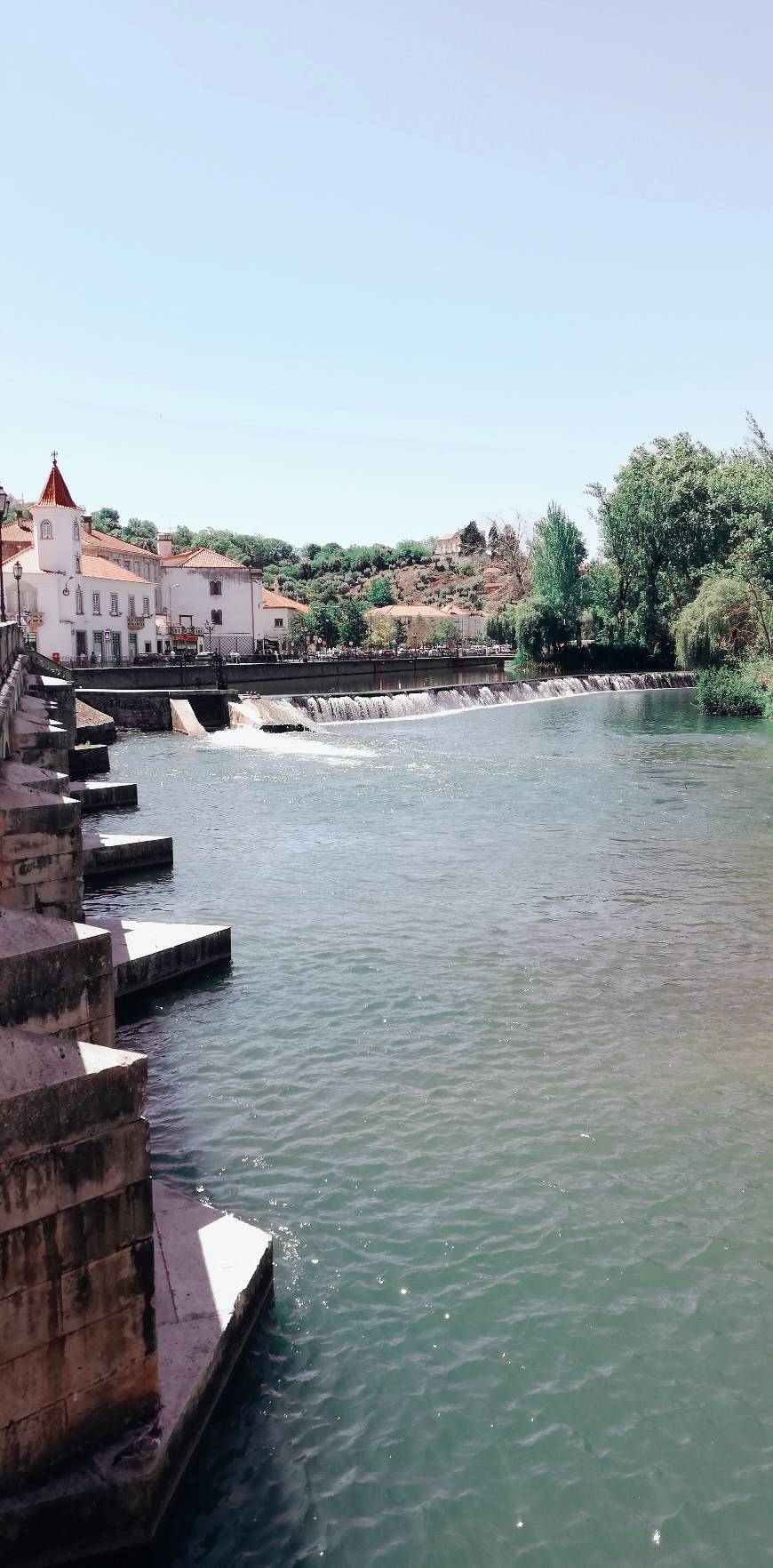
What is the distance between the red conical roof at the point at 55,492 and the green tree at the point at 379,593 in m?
86.7

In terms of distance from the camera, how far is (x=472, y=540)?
171000mm

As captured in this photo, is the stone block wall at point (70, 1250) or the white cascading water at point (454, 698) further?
the white cascading water at point (454, 698)

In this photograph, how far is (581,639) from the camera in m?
85.8

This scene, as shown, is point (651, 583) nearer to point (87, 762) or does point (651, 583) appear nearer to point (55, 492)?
point (55, 492)

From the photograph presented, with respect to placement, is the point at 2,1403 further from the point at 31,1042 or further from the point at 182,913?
the point at 182,913

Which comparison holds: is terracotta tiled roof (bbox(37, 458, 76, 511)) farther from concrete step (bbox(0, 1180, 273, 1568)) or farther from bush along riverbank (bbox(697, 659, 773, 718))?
concrete step (bbox(0, 1180, 273, 1568))

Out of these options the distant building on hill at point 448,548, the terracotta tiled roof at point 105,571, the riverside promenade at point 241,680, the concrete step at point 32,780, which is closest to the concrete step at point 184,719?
the riverside promenade at point 241,680

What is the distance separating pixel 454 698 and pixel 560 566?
29.0 m

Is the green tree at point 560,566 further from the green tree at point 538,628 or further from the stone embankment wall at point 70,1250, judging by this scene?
the stone embankment wall at point 70,1250

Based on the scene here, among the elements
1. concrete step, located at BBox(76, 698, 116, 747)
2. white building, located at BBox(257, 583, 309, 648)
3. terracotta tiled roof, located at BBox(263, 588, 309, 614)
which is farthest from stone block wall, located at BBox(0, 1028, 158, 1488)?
terracotta tiled roof, located at BBox(263, 588, 309, 614)

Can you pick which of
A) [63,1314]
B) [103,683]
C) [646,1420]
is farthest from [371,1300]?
[103,683]

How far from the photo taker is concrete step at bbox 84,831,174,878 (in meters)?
17.9

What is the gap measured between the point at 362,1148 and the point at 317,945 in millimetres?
5496

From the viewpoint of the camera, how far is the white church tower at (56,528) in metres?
59.2
